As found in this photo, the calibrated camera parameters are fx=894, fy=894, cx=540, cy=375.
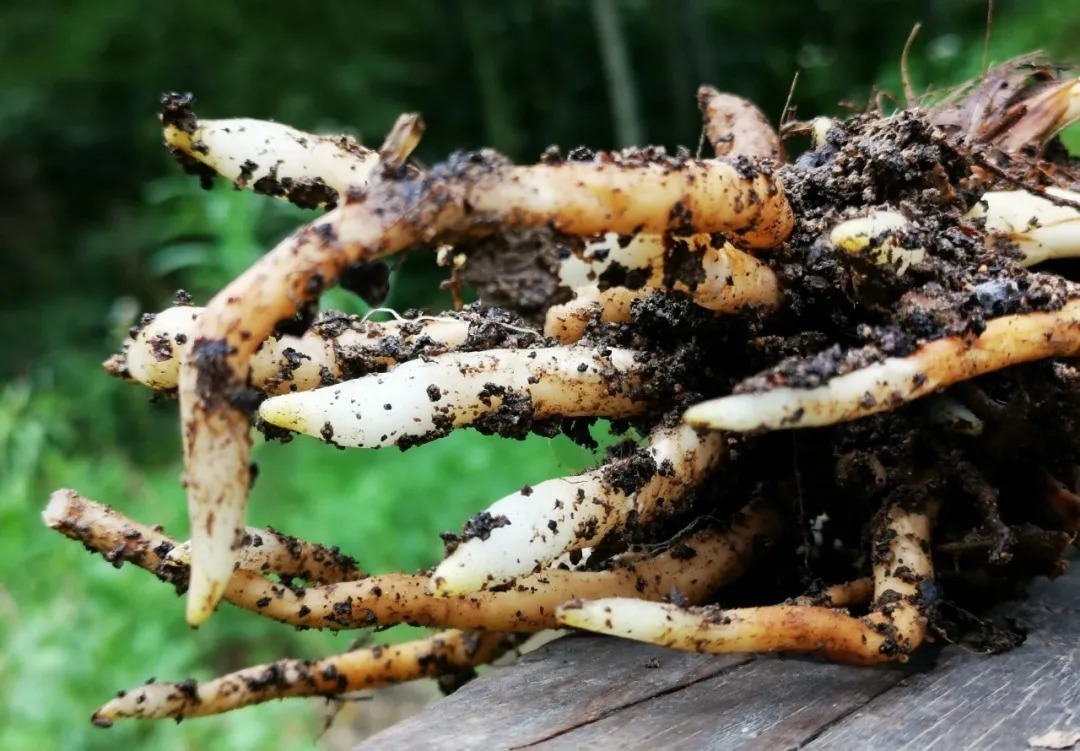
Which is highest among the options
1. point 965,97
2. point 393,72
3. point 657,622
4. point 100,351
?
point 393,72

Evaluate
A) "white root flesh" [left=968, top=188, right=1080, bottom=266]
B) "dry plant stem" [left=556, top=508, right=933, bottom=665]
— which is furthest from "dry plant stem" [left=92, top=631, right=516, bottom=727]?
"white root flesh" [left=968, top=188, right=1080, bottom=266]

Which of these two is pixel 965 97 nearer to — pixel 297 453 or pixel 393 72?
pixel 297 453

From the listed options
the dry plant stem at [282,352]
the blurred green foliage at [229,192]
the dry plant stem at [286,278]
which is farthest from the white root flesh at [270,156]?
the blurred green foliage at [229,192]

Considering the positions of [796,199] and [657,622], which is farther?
[796,199]

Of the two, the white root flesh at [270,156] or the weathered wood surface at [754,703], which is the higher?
the white root flesh at [270,156]

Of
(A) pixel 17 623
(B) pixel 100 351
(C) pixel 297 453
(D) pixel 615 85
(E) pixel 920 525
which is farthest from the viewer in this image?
(D) pixel 615 85

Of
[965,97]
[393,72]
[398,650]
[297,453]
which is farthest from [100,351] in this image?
[965,97]

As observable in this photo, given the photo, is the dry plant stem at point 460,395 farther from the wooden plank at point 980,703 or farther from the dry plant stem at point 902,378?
the wooden plank at point 980,703

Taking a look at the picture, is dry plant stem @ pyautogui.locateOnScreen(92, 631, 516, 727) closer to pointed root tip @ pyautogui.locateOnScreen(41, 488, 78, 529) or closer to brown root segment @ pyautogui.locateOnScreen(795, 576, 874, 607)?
pointed root tip @ pyautogui.locateOnScreen(41, 488, 78, 529)
